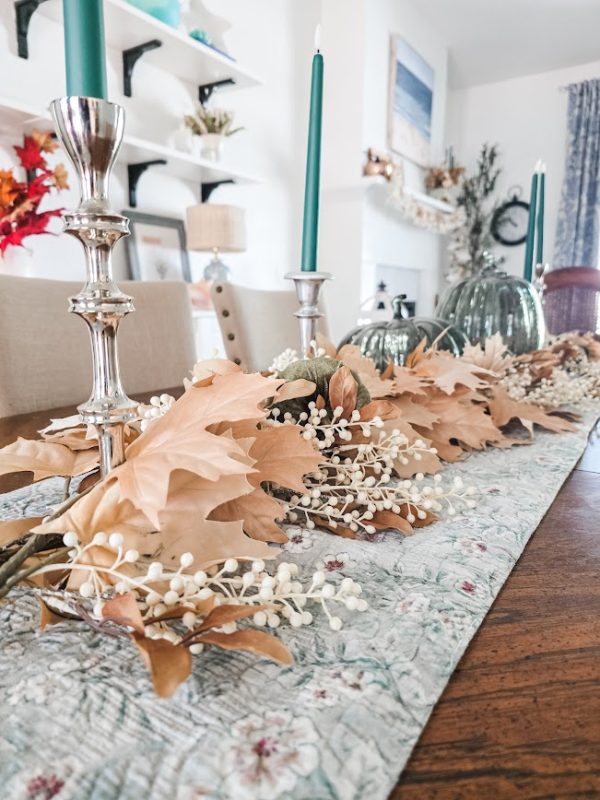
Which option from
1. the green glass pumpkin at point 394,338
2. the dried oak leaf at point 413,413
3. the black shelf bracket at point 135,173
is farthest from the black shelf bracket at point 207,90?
the dried oak leaf at point 413,413

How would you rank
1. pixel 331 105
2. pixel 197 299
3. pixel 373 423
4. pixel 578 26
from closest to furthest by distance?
pixel 373 423 → pixel 197 299 → pixel 331 105 → pixel 578 26

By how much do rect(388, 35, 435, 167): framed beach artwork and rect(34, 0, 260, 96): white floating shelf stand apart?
131 cm

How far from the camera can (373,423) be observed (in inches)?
15.6

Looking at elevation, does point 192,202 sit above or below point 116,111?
above

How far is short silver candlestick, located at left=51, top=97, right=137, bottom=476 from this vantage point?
0.26 meters

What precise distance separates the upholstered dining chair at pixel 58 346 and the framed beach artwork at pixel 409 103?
2.80 meters

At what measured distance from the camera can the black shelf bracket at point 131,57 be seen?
6.70ft

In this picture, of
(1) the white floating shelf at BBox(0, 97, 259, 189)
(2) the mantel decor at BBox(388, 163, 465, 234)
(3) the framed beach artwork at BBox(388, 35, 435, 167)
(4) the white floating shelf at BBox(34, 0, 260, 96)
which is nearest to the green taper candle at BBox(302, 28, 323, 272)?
(1) the white floating shelf at BBox(0, 97, 259, 189)

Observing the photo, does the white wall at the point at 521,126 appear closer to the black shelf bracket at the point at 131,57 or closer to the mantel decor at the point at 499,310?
the black shelf bracket at the point at 131,57

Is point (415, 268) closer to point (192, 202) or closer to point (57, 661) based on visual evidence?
point (192, 202)

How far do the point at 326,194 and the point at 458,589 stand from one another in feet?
11.0

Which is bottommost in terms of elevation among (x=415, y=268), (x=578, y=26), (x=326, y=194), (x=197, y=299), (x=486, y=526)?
(x=486, y=526)

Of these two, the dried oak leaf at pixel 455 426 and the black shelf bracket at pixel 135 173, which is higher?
the black shelf bracket at pixel 135 173

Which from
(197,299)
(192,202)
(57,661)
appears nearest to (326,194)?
(192,202)
